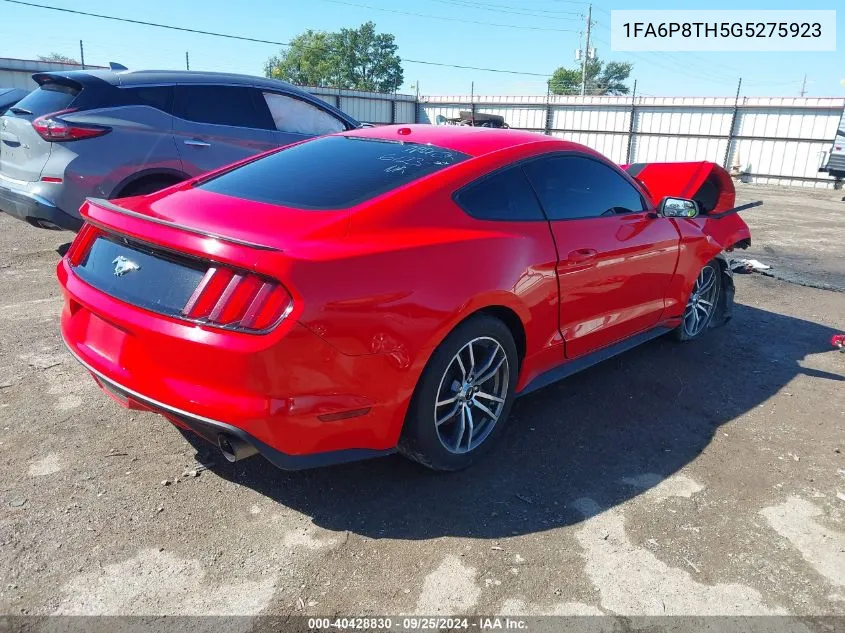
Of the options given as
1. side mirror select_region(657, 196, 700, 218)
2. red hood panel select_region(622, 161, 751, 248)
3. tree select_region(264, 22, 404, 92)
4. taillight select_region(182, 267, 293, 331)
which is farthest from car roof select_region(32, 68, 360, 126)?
tree select_region(264, 22, 404, 92)

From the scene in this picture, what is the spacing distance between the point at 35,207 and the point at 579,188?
14.7 feet

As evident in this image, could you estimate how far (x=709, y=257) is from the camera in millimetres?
4746

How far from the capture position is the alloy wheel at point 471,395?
2.89 m

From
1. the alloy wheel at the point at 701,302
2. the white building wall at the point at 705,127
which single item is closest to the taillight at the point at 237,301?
the alloy wheel at the point at 701,302

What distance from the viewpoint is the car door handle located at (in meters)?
3.34

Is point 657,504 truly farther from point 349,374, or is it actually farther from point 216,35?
point 216,35

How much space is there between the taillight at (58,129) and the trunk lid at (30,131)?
0.07m

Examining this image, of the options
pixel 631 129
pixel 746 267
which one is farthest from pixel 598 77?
pixel 746 267

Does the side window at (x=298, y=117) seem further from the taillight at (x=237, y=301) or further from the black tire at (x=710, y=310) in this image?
the taillight at (x=237, y=301)

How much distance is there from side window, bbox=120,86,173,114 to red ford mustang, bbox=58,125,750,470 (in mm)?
2922

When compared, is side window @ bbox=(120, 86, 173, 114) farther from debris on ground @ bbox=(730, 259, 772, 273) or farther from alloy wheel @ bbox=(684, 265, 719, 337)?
debris on ground @ bbox=(730, 259, 772, 273)

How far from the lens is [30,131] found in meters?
5.41

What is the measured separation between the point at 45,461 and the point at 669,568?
9.11ft

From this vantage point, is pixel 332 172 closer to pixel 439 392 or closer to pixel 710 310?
pixel 439 392
